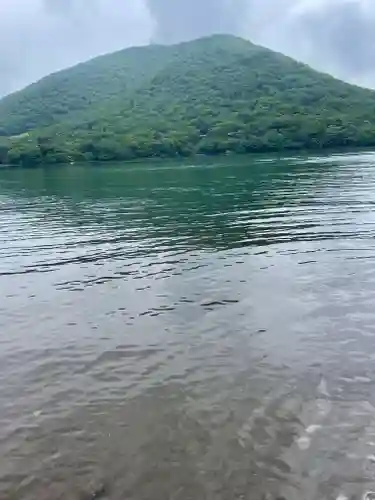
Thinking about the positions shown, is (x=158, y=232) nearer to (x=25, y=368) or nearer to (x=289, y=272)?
(x=289, y=272)

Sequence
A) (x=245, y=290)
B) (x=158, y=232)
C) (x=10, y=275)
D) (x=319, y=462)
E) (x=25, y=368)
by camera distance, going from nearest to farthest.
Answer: (x=319, y=462) < (x=25, y=368) < (x=245, y=290) < (x=10, y=275) < (x=158, y=232)

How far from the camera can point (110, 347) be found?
17.8 metres

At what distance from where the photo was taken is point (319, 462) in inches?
436

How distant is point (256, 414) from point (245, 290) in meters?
11.0

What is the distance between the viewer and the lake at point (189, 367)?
10922 millimetres

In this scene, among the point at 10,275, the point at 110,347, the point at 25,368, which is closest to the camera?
the point at 25,368

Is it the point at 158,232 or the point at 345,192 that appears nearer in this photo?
the point at 158,232

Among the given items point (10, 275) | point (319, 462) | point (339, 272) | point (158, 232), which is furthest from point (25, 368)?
point (158, 232)

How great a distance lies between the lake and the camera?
10.9m

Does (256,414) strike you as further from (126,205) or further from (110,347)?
(126,205)

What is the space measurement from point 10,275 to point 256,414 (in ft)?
63.5

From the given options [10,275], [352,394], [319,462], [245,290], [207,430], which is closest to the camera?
[319,462]

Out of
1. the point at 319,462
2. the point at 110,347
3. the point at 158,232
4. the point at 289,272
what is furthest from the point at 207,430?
the point at 158,232

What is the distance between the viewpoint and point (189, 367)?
16062mm
